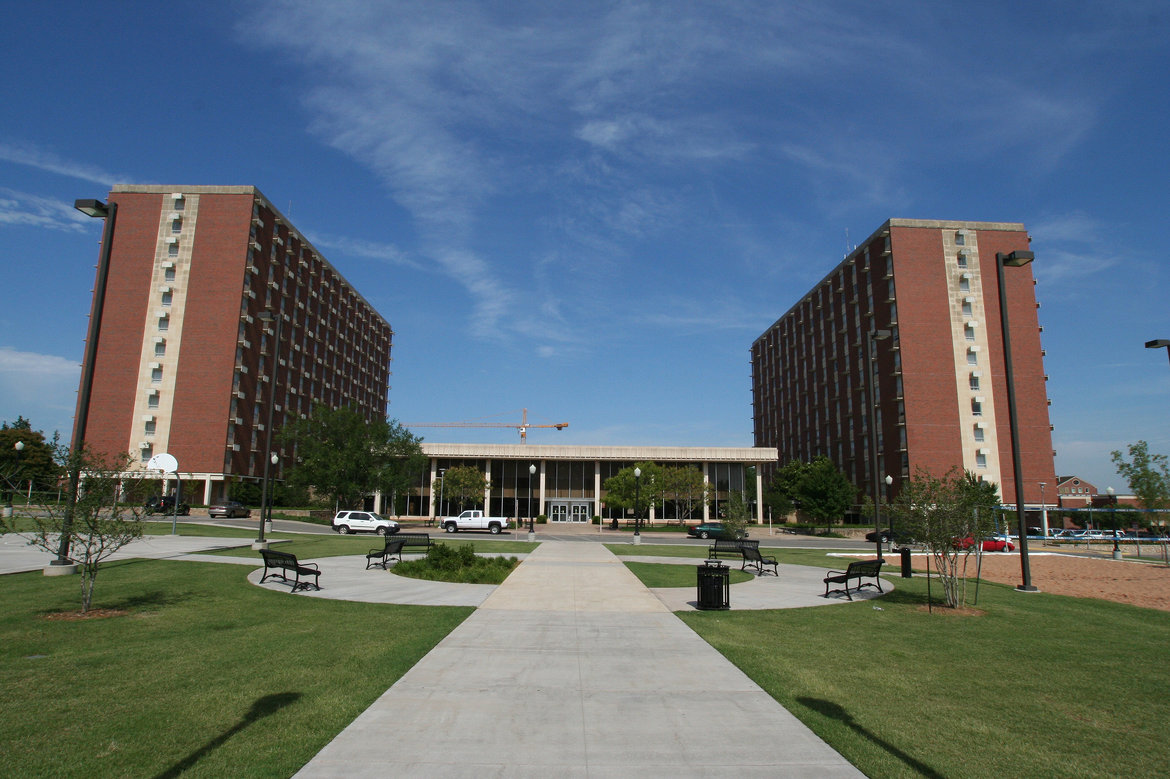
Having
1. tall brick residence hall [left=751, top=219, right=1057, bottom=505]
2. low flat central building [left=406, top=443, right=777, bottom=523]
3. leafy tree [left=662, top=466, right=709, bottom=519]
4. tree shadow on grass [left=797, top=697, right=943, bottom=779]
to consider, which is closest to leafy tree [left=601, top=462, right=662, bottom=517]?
leafy tree [left=662, top=466, right=709, bottom=519]

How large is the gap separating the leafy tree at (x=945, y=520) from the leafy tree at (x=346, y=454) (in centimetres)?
5131

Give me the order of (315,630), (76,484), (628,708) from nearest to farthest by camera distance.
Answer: (628,708)
(315,630)
(76,484)

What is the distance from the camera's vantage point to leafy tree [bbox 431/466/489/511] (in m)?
66.0

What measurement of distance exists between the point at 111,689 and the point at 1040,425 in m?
81.0

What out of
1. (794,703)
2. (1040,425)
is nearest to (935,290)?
(1040,425)

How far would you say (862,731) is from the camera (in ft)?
21.2

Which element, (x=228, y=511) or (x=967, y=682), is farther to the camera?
(x=228, y=511)

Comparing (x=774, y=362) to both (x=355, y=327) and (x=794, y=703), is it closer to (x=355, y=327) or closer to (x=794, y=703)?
(x=355, y=327)

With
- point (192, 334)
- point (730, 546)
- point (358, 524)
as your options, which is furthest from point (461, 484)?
point (730, 546)

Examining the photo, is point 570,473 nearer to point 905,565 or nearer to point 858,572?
point 905,565

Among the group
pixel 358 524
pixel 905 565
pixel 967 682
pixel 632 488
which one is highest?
pixel 632 488

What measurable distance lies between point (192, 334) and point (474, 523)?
37.1 meters

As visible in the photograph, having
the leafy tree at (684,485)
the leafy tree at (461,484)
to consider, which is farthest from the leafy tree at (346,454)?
the leafy tree at (684,485)

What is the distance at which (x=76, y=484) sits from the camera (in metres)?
12.8
